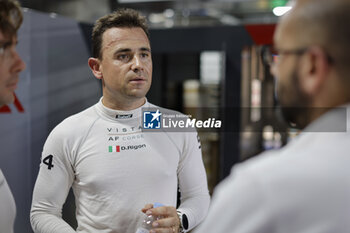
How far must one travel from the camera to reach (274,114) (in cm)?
145

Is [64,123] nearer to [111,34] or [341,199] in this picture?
[111,34]

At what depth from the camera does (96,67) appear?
132 cm

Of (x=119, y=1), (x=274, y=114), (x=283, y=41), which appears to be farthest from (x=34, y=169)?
(x=119, y=1)

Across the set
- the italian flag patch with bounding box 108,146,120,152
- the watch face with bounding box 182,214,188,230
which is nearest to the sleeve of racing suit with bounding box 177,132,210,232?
the watch face with bounding box 182,214,188,230

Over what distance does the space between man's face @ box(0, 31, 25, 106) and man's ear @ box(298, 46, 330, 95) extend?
2.90ft

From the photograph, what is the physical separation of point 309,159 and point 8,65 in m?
0.95

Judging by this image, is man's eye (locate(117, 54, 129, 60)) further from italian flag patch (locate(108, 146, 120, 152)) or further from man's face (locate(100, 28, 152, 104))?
italian flag patch (locate(108, 146, 120, 152))

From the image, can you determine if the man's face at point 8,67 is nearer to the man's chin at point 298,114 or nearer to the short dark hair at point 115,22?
the short dark hair at point 115,22

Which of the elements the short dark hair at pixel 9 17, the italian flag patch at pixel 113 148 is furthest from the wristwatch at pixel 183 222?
the short dark hair at pixel 9 17

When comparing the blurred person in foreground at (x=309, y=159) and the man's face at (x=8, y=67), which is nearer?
the blurred person in foreground at (x=309, y=159)

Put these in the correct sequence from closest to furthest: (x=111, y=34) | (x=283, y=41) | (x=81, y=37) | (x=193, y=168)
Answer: (x=283, y=41) < (x=111, y=34) < (x=193, y=168) < (x=81, y=37)

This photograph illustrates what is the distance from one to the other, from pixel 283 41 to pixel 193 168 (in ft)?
2.28

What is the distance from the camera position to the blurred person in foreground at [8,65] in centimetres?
117

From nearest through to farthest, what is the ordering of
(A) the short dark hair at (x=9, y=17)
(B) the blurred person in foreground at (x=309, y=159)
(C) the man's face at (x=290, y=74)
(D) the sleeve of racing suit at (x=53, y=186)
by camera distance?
(B) the blurred person in foreground at (x=309, y=159) → (C) the man's face at (x=290, y=74) → (A) the short dark hair at (x=9, y=17) → (D) the sleeve of racing suit at (x=53, y=186)
